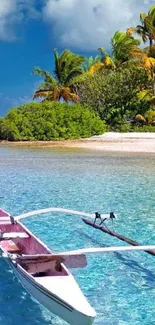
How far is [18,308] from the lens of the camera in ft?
17.3

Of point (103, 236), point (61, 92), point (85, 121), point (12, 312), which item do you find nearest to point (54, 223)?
point (103, 236)

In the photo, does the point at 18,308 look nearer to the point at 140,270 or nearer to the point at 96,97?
the point at 140,270

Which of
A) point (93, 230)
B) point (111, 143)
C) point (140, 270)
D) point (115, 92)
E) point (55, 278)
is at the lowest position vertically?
point (140, 270)

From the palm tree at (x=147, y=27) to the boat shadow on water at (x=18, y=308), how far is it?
34233 millimetres

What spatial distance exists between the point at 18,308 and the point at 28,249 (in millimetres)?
884

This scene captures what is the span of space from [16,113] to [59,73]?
6.85 meters

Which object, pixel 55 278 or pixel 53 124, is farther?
pixel 53 124

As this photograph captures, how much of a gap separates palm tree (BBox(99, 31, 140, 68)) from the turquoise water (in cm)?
1925

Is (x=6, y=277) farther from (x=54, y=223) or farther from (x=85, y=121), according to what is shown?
(x=85, y=121)

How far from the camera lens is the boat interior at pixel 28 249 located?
484cm

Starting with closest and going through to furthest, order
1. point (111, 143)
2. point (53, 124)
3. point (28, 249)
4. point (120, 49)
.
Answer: point (28, 249)
point (111, 143)
point (53, 124)
point (120, 49)

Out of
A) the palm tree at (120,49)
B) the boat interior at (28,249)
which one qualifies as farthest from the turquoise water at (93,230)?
the palm tree at (120,49)

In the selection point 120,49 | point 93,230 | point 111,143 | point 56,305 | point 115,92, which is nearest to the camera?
point 56,305

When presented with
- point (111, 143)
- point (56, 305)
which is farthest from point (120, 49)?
point (56, 305)
